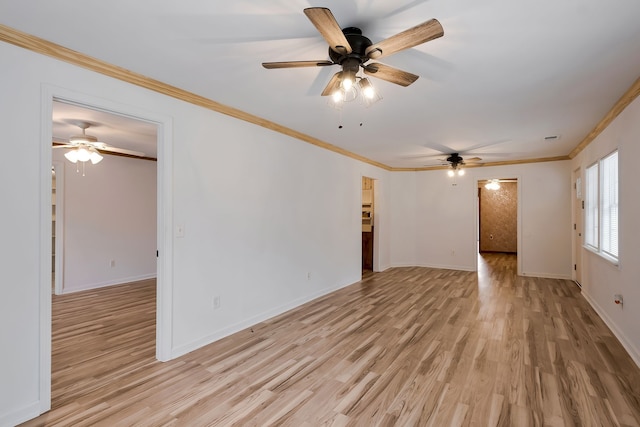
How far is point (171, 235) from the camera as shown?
2.87 meters

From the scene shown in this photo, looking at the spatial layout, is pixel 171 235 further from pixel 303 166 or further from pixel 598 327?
pixel 598 327

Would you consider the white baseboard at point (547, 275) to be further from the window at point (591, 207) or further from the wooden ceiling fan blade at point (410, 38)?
the wooden ceiling fan blade at point (410, 38)

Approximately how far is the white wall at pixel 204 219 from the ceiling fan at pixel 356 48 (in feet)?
4.86

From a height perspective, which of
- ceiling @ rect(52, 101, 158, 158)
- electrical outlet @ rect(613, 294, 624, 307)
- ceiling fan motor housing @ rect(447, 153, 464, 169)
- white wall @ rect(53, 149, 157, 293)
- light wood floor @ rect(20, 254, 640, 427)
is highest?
ceiling @ rect(52, 101, 158, 158)

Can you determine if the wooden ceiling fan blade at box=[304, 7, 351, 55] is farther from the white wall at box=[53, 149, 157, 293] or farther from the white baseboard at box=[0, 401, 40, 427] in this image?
the white wall at box=[53, 149, 157, 293]

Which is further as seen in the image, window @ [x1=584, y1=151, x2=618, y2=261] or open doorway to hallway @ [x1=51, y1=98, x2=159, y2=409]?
window @ [x1=584, y1=151, x2=618, y2=261]

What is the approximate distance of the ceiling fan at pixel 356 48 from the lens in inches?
60.9

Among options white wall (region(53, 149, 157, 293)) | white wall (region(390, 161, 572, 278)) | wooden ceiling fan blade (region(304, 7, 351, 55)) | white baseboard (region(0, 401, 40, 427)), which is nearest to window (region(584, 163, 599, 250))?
white wall (region(390, 161, 572, 278))

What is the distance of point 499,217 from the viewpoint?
34.3 ft

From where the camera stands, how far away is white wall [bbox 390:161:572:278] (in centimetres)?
618

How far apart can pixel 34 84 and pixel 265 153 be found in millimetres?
2181

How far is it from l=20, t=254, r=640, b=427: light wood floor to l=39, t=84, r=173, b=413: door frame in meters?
0.30

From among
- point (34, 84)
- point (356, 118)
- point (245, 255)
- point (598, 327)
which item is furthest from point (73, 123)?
point (598, 327)

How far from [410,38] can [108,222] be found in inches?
241
